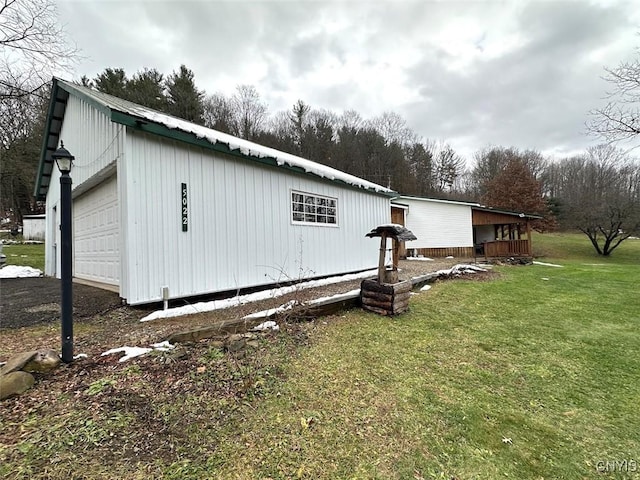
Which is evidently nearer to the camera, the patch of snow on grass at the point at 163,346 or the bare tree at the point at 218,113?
the patch of snow on grass at the point at 163,346

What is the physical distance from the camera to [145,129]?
14.1 feet

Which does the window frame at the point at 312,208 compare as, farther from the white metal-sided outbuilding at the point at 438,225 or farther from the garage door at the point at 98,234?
the white metal-sided outbuilding at the point at 438,225

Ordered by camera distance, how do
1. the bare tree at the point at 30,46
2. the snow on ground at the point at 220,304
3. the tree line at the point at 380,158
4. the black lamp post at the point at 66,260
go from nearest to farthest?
the black lamp post at the point at 66,260 → the snow on ground at the point at 220,304 → the bare tree at the point at 30,46 → the tree line at the point at 380,158

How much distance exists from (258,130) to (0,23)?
16229 mm

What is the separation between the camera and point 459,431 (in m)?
2.18

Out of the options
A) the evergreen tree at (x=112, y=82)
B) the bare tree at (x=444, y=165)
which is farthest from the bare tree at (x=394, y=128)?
the evergreen tree at (x=112, y=82)

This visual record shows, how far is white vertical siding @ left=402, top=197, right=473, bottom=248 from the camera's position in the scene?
1635 centimetres

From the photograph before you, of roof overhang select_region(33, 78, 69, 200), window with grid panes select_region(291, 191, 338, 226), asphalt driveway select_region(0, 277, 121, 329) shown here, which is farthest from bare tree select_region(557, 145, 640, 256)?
roof overhang select_region(33, 78, 69, 200)

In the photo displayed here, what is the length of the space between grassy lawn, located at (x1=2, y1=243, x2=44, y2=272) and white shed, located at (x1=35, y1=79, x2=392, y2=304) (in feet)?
18.0

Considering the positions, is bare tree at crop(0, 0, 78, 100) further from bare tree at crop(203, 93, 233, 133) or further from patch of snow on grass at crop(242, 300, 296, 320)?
bare tree at crop(203, 93, 233, 133)

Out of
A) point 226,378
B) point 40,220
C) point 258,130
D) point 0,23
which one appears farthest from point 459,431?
point 40,220

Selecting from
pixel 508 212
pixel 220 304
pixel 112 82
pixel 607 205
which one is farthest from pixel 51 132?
pixel 607 205

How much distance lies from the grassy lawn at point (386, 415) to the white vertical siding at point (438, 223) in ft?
40.6

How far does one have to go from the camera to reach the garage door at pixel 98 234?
5688 mm
